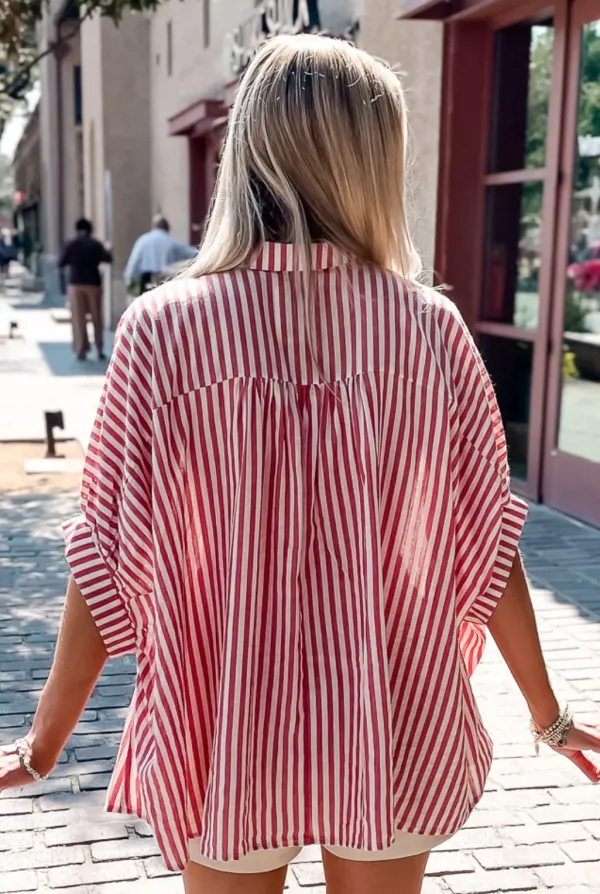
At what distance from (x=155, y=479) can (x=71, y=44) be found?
27.4 metres

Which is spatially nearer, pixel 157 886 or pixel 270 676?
pixel 270 676

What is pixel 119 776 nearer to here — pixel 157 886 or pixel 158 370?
pixel 158 370

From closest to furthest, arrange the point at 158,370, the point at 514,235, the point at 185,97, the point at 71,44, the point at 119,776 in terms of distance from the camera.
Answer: the point at 158,370, the point at 119,776, the point at 514,235, the point at 185,97, the point at 71,44

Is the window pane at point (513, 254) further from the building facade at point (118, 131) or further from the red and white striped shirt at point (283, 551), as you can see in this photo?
the building facade at point (118, 131)

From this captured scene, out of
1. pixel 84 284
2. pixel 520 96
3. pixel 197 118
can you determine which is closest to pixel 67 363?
pixel 84 284

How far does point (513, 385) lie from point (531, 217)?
109cm

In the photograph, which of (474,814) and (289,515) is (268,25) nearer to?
(474,814)

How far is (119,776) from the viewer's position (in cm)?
164

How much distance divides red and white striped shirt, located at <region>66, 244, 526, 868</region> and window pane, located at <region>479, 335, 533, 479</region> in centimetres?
559

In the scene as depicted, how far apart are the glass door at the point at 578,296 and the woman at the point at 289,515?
486cm

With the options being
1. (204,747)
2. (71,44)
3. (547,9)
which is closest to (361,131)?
(204,747)

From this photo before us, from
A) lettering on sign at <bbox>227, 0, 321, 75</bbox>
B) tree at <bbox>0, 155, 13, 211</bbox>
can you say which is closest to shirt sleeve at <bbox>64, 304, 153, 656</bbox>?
lettering on sign at <bbox>227, 0, 321, 75</bbox>

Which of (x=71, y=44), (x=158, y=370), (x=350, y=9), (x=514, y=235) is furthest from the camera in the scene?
(x=71, y=44)

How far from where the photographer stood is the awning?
1334 cm
